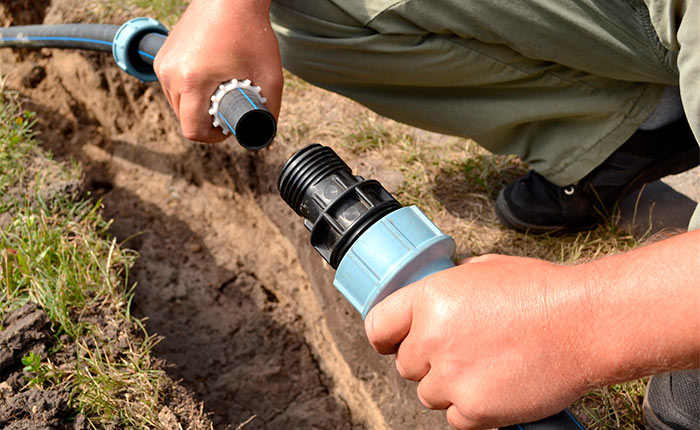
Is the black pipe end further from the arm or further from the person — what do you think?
the arm

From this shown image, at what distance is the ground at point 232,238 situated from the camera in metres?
1.92

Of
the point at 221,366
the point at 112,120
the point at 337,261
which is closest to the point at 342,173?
A: the point at 337,261

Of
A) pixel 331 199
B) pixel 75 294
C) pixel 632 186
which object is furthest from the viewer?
pixel 632 186

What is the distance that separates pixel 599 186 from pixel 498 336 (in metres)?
1.06

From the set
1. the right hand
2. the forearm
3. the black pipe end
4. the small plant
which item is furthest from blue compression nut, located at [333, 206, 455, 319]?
the small plant

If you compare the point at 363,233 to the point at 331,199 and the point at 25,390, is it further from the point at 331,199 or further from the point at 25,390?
the point at 25,390

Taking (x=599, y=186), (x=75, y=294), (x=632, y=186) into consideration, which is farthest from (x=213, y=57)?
(x=632, y=186)

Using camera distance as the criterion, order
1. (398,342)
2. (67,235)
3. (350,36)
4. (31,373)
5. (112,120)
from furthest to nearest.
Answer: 1. (112,120)
2. (67,235)
3. (350,36)
4. (31,373)
5. (398,342)

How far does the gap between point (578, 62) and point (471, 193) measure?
27.1 inches

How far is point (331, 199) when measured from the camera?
116cm

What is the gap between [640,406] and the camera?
4.98 ft

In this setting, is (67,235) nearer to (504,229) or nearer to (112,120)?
(112,120)

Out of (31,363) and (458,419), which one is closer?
(458,419)

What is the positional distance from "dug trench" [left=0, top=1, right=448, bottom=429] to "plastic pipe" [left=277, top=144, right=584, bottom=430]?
754mm
